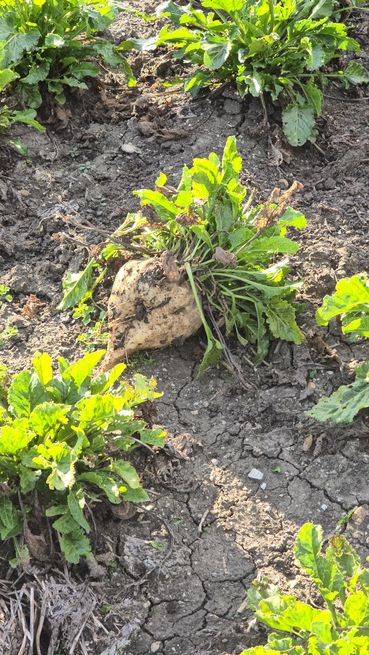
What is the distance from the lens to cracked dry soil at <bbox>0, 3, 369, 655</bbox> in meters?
3.43

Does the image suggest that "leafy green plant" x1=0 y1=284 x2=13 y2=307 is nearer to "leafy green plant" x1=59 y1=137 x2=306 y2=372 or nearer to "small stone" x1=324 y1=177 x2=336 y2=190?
"leafy green plant" x1=59 y1=137 x2=306 y2=372

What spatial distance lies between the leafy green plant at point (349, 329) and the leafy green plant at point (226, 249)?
31cm

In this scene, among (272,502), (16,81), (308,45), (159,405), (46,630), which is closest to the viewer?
(46,630)

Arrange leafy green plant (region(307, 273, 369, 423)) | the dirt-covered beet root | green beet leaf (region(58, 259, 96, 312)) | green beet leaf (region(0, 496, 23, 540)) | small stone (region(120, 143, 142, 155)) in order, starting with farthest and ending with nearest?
small stone (region(120, 143, 142, 155)) < green beet leaf (region(58, 259, 96, 312)) < the dirt-covered beet root < leafy green plant (region(307, 273, 369, 423)) < green beet leaf (region(0, 496, 23, 540))

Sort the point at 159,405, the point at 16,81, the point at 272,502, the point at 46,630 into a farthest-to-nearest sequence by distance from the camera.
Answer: the point at 16,81, the point at 159,405, the point at 272,502, the point at 46,630

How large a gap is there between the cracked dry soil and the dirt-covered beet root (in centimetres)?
17

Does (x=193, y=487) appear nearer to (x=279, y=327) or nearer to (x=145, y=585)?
(x=145, y=585)

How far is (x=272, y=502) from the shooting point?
3.73 meters

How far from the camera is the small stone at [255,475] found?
381cm

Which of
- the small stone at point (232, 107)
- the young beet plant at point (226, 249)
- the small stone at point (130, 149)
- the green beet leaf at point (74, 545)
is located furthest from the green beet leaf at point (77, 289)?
the small stone at point (232, 107)

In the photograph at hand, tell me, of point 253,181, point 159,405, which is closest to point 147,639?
point 159,405

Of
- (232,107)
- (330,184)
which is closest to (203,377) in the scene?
(330,184)

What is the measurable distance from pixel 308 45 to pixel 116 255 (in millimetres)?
1567

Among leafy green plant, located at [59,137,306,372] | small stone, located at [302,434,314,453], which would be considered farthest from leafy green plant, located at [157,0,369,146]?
small stone, located at [302,434,314,453]
